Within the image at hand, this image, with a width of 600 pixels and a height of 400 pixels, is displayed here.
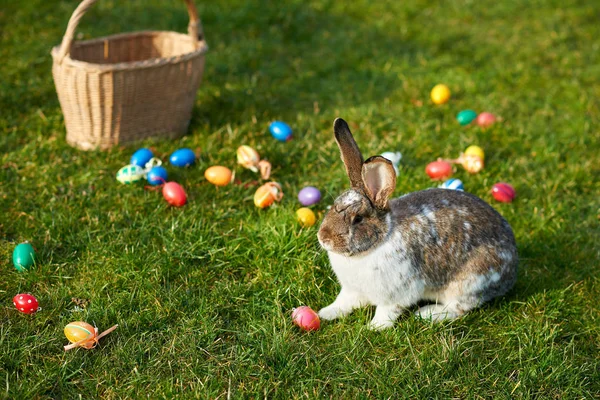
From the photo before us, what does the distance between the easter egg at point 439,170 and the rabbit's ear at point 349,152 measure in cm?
136

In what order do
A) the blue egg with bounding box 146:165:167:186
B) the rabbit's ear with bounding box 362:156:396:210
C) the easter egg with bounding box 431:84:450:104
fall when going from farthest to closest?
the easter egg with bounding box 431:84:450:104
the blue egg with bounding box 146:165:167:186
the rabbit's ear with bounding box 362:156:396:210

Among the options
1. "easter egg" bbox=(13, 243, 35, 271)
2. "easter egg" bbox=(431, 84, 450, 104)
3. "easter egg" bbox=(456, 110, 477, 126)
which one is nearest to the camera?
"easter egg" bbox=(13, 243, 35, 271)

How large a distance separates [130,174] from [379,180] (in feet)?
5.65

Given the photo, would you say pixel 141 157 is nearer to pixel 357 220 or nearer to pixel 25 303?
pixel 25 303

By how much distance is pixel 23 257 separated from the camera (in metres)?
3.20

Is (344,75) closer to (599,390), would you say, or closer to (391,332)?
(391,332)

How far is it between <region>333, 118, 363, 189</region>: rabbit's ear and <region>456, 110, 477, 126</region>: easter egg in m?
2.30

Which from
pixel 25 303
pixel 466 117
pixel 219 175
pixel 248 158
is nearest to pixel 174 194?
pixel 219 175

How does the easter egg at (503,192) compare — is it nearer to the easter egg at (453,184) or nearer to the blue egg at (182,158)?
the easter egg at (453,184)

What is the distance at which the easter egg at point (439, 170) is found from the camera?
13.6 feet

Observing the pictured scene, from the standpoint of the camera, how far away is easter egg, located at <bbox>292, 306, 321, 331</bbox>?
9.65 feet

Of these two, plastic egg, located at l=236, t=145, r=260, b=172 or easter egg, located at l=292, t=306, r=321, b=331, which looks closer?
easter egg, located at l=292, t=306, r=321, b=331

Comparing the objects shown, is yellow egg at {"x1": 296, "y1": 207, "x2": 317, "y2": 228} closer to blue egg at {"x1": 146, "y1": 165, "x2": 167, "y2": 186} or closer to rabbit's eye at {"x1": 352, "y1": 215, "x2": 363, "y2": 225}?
rabbit's eye at {"x1": 352, "y1": 215, "x2": 363, "y2": 225}

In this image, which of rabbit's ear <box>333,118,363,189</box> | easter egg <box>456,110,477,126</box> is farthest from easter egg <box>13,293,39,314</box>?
easter egg <box>456,110,477,126</box>
